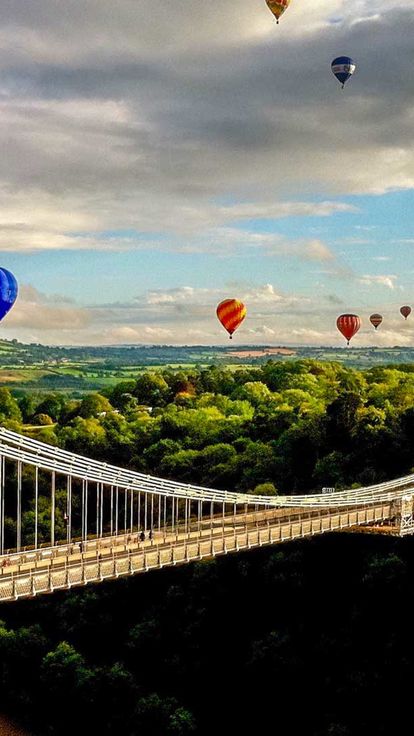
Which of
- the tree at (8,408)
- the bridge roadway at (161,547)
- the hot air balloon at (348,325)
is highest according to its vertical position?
the hot air balloon at (348,325)

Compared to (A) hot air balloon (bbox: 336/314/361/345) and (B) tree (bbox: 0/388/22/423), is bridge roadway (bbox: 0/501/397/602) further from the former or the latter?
(B) tree (bbox: 0/388/22/423)

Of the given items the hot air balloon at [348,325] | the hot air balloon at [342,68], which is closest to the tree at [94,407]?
the hot air balloon at [348,325]

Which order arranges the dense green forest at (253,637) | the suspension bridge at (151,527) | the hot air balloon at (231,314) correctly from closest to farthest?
the suspension bridge at (151,527) → the dense green forest at (253,637) → the hot air balloon at (231,314)

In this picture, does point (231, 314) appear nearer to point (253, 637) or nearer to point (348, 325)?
point (348, 325)

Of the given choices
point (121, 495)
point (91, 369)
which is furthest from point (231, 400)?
point (91, 369)

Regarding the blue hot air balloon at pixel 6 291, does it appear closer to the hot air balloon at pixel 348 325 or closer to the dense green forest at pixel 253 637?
the dense green forest at pixel 253 637

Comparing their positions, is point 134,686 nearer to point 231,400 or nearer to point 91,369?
point 231,400
